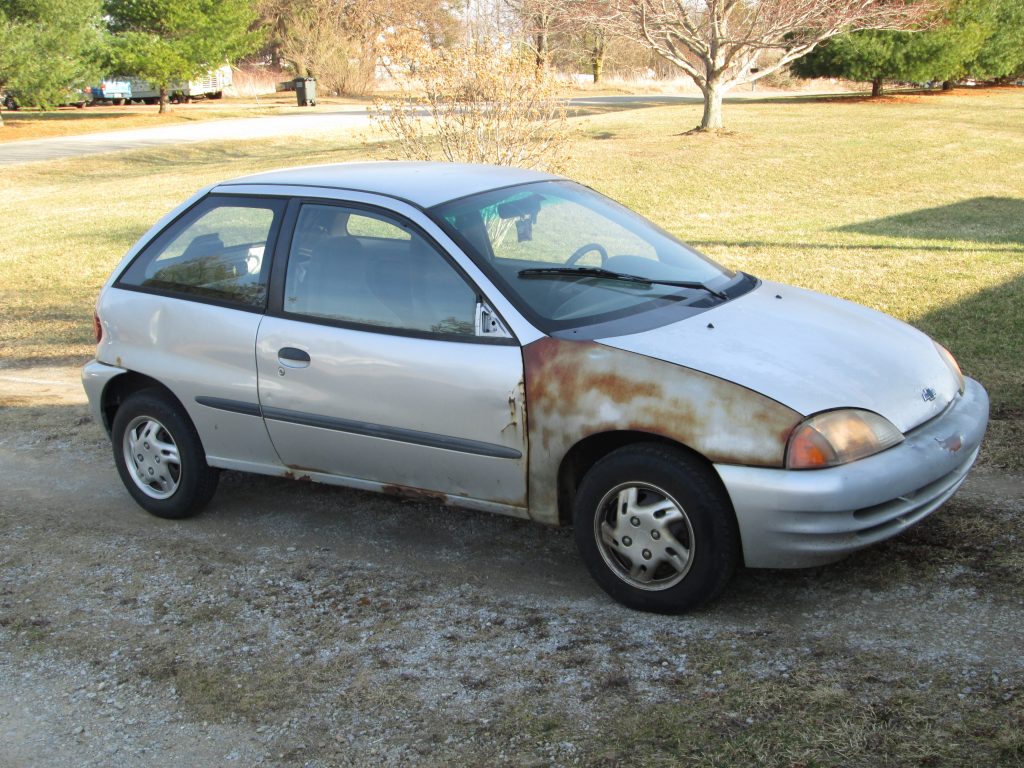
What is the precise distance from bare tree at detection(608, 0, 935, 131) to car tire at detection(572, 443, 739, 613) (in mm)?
19050

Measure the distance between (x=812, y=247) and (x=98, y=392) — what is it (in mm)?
9352

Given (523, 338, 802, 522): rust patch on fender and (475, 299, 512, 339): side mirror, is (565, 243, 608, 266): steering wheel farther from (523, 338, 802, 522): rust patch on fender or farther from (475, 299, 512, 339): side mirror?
(523, 338, 802, 522): rust patch on fender

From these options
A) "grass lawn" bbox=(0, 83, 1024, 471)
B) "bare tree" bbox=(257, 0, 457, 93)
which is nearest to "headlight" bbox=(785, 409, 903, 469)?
"grass lawn" bbox=(0, 83, 1024, 471)

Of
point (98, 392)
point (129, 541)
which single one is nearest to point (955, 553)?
point (129, 541)

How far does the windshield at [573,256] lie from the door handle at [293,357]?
85cm

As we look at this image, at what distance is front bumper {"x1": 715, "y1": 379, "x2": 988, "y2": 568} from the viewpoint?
3670 millimetres

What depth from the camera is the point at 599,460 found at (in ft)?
13.4

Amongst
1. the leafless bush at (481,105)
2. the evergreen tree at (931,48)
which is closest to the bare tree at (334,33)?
the evergreen tree at (931,48)

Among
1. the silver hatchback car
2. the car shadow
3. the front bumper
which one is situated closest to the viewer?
the front bumper

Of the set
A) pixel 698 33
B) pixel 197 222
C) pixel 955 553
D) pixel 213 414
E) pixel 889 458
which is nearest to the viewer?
pixel 889 458

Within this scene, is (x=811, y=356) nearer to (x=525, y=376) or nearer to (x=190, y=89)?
(x=525, y=376)

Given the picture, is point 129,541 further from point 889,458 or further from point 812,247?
point 812,247

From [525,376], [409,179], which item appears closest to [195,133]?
[409,179]

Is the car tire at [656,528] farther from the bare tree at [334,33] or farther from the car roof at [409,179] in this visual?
the bare tree at [334,33]
